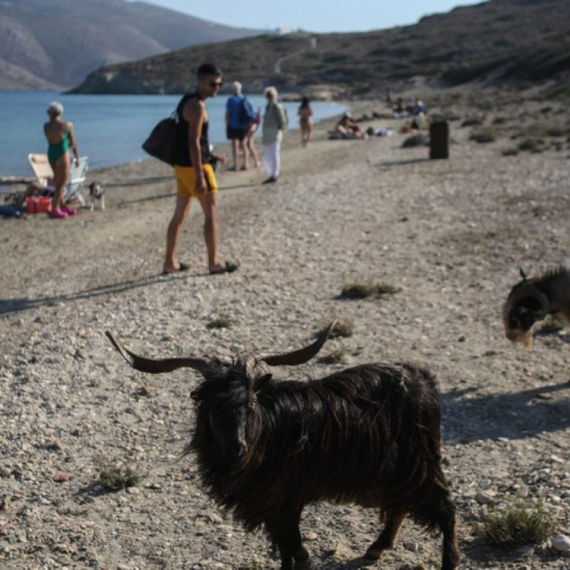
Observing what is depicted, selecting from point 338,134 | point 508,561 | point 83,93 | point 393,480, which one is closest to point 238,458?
point 393,480

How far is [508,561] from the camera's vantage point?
4684 mm

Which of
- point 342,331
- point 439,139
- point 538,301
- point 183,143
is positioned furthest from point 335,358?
point 439,139

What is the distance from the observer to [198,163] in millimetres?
9805

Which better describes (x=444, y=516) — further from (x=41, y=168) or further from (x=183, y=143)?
(x=41, y=168)

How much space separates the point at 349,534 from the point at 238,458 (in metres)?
1.38

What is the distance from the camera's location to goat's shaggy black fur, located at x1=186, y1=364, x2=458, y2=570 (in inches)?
159

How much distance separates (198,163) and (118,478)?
4972 millimetres

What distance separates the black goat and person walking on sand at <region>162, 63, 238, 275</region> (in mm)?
5637

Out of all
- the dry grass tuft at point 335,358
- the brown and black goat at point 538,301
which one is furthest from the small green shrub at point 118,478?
the brown and black goat at point 538,301

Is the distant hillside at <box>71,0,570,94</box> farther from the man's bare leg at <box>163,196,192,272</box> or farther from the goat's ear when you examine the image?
the goat's ear

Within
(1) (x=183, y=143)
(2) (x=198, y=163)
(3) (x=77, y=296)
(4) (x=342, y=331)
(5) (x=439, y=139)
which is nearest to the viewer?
(4) (x=342, y=331)

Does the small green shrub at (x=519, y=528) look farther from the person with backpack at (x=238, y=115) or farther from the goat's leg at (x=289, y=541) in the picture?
the person with backpack at (x=238, y=115)

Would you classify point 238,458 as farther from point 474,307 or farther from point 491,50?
point 491,50

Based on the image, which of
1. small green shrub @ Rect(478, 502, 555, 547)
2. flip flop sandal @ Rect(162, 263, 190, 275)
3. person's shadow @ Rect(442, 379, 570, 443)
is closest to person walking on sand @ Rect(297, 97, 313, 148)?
flip flop sandal @ Rect(162, 263, 190, 275)
